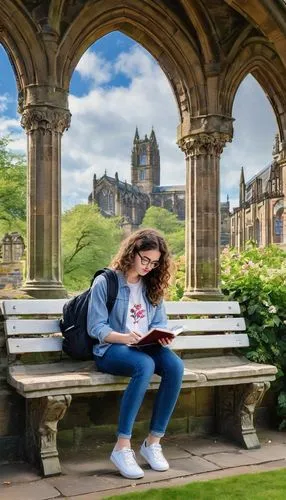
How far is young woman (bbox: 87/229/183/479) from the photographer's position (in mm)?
3396

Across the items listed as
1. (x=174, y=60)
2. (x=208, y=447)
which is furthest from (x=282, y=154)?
(x=208, y=447)

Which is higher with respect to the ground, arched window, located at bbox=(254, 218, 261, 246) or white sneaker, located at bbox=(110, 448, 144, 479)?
arched window, located at bbox=(254, 218, 261, 246)

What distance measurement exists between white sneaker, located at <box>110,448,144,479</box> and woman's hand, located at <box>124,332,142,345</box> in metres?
0.60

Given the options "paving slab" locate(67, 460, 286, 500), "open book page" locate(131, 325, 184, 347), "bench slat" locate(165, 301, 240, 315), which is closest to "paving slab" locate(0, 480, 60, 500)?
"paving slab" locate(67, 460, 286, 500)

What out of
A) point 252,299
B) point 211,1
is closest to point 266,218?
point 211,1

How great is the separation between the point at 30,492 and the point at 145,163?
3981 inches

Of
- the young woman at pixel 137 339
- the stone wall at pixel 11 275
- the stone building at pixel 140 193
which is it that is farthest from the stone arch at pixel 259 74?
the stone building at pixel 140 193

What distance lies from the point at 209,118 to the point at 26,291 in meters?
3.46

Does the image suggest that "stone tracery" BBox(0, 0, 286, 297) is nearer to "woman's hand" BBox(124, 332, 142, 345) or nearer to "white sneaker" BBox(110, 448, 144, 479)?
"woman's hand" BBox(124, 332, 142, 345)

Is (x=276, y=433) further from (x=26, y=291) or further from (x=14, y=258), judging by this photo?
(x=14, y=258)

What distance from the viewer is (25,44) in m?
7.39

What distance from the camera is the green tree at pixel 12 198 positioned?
1118 inches

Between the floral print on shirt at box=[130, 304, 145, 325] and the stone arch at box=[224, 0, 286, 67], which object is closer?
the floral print on shirt at box=[130, 304, 145, 325]

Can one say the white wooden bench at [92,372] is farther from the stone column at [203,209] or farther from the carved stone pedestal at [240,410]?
the stone column at [203,209]
